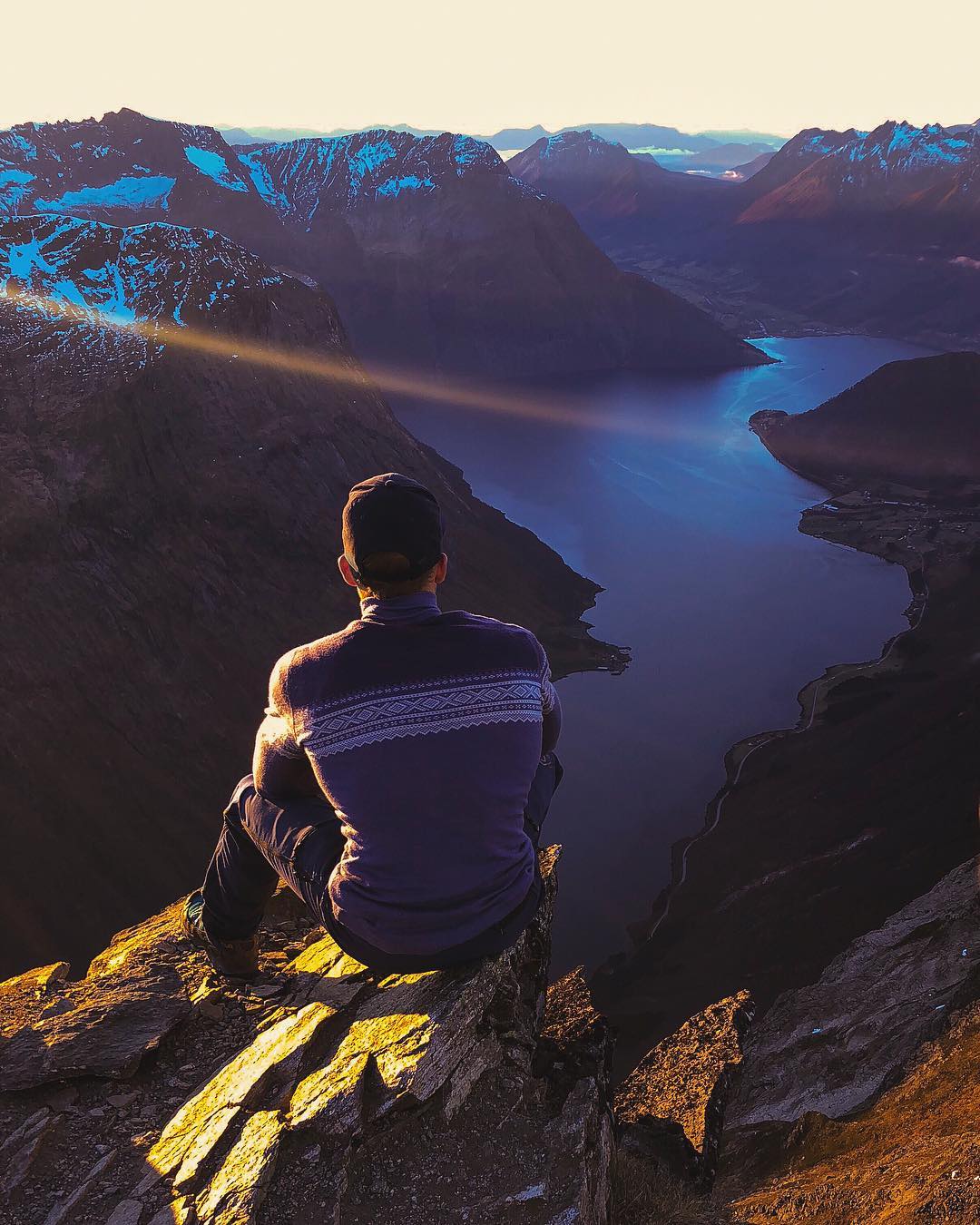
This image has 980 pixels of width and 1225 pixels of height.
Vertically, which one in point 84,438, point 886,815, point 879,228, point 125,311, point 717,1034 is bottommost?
point 886,815

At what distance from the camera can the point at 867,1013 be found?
470 inches

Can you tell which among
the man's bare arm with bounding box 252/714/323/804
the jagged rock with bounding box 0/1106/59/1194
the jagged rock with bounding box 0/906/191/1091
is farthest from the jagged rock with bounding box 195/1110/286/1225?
the man's bare arm with bounding box 252/714/323/804

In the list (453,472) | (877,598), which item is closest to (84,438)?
(453,472)

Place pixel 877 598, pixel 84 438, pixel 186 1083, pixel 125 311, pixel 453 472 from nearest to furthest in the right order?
pixel 186 1083 < pixel 84 438 < pixel 125 311 < pixel 877 598 < pixel 453 472

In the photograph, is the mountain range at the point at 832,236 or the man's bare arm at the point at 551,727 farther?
the mountain range at the point at 832,236

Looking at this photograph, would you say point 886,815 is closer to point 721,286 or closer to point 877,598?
point 877,598

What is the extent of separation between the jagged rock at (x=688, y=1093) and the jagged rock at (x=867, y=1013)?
31 centimetres

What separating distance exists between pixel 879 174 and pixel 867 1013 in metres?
187

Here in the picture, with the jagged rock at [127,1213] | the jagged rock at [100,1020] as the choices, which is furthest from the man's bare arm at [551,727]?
the jagged rock at [100,1020]

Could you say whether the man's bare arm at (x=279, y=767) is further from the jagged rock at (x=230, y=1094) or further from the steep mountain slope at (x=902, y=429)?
the steep mountain slope at (x=902, y=429)

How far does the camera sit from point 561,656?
39.6 m

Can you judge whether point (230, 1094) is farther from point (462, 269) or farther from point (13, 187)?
point (462, 269)

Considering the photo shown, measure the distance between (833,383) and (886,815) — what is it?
8962cm

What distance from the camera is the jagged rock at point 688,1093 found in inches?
213
